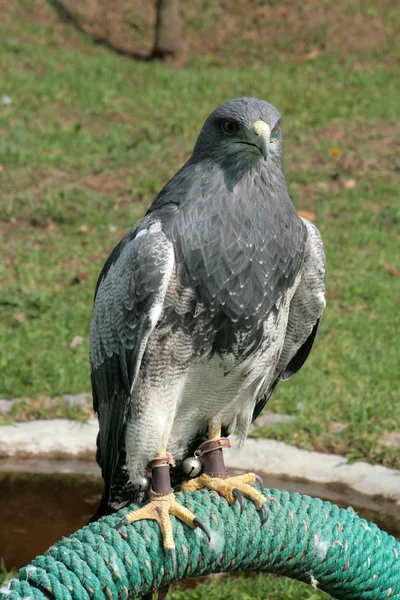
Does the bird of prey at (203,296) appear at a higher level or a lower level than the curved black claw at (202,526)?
higher

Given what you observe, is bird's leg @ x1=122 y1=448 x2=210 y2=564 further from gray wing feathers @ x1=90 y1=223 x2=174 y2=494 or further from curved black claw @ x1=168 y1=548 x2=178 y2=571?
gray wing feathers @ x1=90 y1=223 x2=174 y2=494

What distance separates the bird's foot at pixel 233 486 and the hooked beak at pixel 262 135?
1255mm

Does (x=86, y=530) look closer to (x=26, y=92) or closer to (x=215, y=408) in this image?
(x=215, y=408)

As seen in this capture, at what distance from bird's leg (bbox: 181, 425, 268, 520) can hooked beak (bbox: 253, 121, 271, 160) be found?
1.26m

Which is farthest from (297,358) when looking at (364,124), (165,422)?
(364,124)

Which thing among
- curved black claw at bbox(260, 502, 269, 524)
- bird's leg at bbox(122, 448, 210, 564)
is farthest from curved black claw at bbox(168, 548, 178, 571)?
curved black claw at bbox(260, 502, 269, 524)

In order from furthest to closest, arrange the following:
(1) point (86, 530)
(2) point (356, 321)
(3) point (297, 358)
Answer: (2) point (356, 321)
(3) point (297, 358)
(1) point (86, 530)

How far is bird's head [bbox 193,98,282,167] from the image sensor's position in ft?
10.6

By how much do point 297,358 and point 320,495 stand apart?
1.51m

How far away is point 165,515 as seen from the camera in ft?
10.4

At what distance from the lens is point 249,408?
157 inches

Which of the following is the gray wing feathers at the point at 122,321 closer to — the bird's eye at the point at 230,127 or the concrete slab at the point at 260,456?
the bird's eye at the point at 230,127

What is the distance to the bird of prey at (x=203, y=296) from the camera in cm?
329

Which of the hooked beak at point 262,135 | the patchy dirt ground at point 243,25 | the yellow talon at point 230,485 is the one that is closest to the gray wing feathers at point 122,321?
the yellow talon at point 230,485
